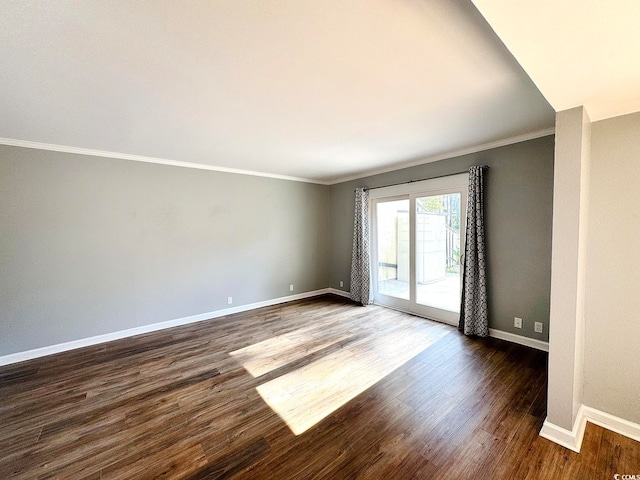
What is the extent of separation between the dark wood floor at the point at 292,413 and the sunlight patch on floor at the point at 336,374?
1 cm

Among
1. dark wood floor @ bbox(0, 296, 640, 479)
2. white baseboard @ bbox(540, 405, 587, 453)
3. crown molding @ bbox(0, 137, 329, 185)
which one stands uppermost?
crown molding @ bbox(0, 137, 329, 185)

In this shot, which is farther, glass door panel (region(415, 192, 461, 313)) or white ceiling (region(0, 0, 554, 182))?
glass door panel (region(415, 192, 461, 313))

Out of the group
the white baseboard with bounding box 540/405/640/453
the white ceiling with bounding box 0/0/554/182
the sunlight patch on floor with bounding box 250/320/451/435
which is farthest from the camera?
the sunlight patch on floor with bounding box 250/320/451/435

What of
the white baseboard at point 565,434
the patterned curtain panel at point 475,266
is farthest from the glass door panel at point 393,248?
the white baseboard at point 565,434

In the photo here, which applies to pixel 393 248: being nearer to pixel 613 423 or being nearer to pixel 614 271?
pixel 614 271

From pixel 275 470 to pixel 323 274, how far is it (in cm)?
428

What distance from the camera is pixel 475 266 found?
11.3 ft

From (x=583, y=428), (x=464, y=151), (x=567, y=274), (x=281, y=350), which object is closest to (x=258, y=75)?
(x=567, y=274)

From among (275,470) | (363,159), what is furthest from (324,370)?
(363,159)

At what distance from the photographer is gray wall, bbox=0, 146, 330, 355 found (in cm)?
298

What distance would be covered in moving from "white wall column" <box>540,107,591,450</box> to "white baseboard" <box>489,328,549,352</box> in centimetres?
140

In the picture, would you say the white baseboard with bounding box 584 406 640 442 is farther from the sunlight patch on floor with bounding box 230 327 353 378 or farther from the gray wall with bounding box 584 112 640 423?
the sunlight patch on floor with bounding box 230 327 353 378

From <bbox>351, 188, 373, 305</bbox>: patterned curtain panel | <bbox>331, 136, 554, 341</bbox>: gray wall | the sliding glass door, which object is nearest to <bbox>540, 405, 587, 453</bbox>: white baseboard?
<bbox>331, 136, 554, 341</bbox>: gray wall

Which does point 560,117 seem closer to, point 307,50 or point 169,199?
point 307,50
